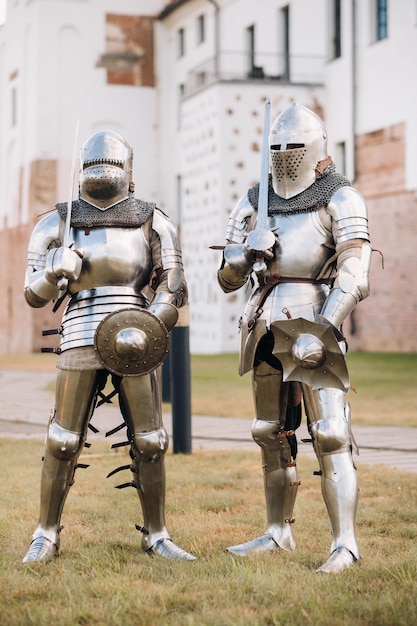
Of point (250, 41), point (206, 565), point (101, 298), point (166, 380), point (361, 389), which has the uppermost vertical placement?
point (250, 41)

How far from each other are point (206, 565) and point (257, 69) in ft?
84.8

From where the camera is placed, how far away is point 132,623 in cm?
445

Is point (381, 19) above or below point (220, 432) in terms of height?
above

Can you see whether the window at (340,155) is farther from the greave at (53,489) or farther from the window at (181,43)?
the greave at (53,489)

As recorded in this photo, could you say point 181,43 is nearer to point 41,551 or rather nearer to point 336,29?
point 336,29

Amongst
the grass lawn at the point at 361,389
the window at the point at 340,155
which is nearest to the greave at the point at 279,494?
the grass lawn at the point at 361,389

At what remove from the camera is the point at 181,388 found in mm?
10055

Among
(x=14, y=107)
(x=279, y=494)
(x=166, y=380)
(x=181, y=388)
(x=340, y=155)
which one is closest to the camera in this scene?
(x=279, y=494)

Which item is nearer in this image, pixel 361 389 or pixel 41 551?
pixel 41 551

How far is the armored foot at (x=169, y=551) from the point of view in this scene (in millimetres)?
5746

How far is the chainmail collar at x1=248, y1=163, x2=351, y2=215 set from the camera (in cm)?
580

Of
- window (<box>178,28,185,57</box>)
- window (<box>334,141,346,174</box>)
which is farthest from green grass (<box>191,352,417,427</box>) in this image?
window (<box>178,28,185,57</box>)

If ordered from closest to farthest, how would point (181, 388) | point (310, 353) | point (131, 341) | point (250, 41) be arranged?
point (310, 353) → point (131, 341) → point (181, 388) → point (250, 41)

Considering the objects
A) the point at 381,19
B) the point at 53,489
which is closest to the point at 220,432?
the point at 53,489
